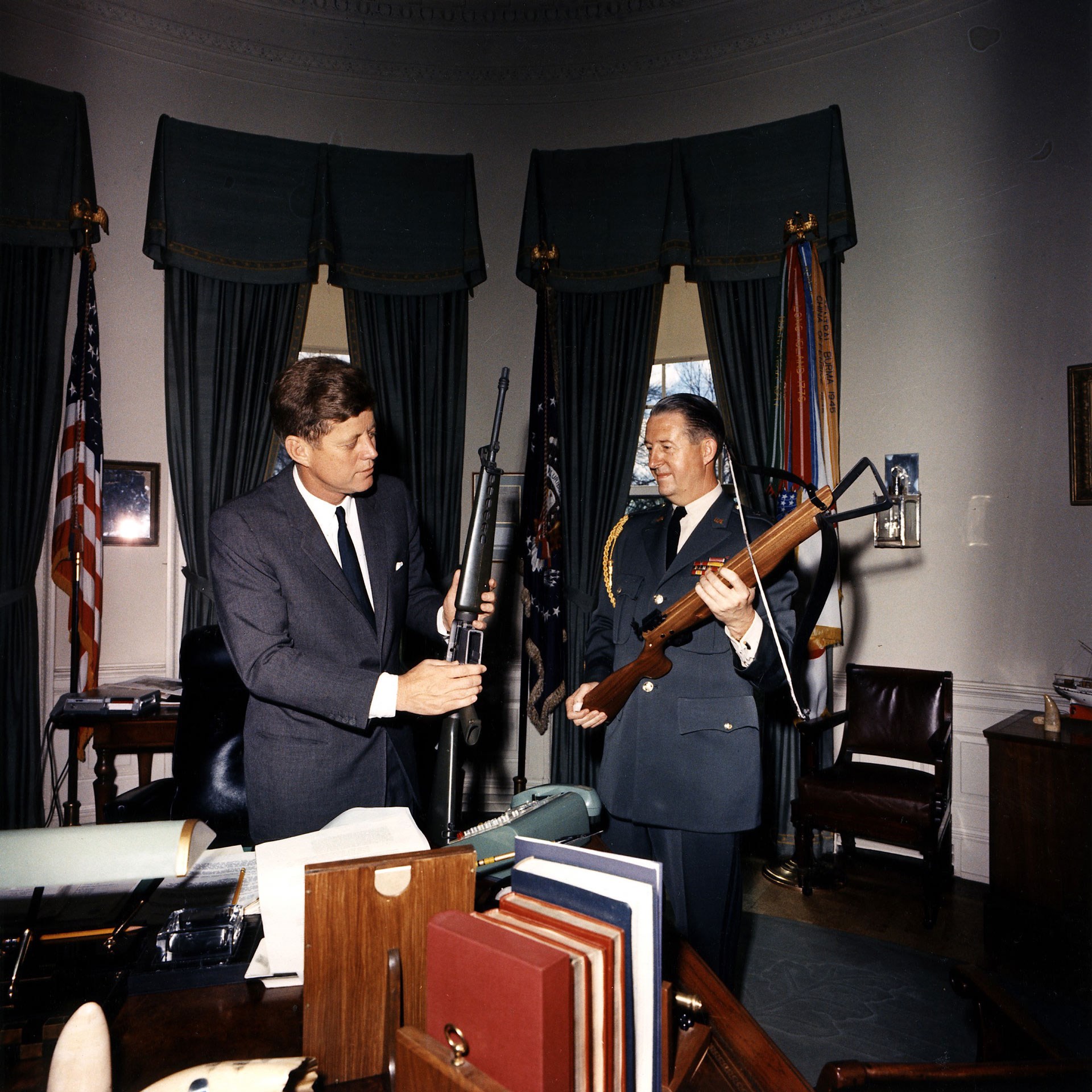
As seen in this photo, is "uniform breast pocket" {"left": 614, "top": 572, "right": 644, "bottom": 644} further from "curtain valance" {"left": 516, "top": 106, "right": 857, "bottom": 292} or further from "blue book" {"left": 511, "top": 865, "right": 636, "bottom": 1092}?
"curtain valance" {"left": 516, "top": 106, "right": 857, "bottom": 292}

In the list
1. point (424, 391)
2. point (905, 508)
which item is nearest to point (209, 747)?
point (424, 391)

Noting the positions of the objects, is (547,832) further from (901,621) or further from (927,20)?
(927,20)

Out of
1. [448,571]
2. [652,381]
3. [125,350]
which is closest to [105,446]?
[125,350]

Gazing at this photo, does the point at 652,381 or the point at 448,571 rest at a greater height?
the point at 652,381

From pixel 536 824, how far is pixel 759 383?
10.0 feet

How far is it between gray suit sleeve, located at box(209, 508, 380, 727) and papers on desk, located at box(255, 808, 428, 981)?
0.51 m

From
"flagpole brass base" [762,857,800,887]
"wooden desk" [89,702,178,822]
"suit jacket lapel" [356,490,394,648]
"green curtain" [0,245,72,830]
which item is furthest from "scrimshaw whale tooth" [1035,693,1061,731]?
"green curtain" [0,245,72,830]

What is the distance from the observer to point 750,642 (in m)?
1.72

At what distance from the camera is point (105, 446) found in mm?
3826

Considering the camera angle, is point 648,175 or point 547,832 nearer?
point 547,832

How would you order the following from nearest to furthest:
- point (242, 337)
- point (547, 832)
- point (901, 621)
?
point (547, 832) < point (901, 621) < point (242, 337)

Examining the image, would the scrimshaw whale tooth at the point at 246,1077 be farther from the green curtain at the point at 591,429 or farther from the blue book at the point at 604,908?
the green curtain at the point at 591,429

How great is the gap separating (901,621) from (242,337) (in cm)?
360

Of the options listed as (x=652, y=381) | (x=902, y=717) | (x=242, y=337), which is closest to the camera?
(x=902, y=717)
